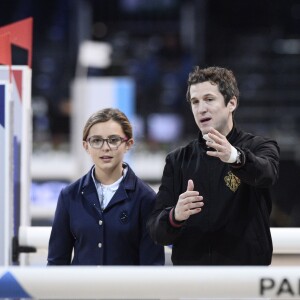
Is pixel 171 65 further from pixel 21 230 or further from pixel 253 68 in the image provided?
pixel 21 230

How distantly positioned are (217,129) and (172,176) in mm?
207

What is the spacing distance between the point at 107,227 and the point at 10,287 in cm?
72

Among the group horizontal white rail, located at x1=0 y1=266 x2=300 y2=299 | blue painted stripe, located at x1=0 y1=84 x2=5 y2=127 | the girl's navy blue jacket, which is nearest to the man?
the girl's navy blue jacket

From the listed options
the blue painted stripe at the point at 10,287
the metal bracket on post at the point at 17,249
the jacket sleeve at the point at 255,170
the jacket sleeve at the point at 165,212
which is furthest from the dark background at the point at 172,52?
the blue painted stripe at the point at 10,287

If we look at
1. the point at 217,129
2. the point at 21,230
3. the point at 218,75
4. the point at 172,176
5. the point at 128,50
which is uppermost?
the point at 128,50

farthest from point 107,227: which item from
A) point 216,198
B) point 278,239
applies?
point 278,239

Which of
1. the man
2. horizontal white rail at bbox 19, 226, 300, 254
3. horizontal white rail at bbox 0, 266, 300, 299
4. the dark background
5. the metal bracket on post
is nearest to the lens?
horizontal white rail at bbox 0, 266, 300, 299

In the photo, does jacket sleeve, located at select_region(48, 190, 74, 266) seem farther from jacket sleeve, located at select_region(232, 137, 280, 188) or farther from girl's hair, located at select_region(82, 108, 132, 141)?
jacket sleeve, located at select_region(232, 137, 280, 188)

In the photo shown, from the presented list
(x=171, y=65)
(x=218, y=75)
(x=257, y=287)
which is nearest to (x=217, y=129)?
(x=218, y=75)

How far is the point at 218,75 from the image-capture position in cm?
242

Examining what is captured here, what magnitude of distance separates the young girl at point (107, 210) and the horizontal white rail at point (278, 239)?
15.0 inches

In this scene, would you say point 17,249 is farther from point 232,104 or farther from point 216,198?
point 232,104

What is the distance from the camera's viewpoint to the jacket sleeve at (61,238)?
260 cm

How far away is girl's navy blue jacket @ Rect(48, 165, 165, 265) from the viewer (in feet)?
8.32
